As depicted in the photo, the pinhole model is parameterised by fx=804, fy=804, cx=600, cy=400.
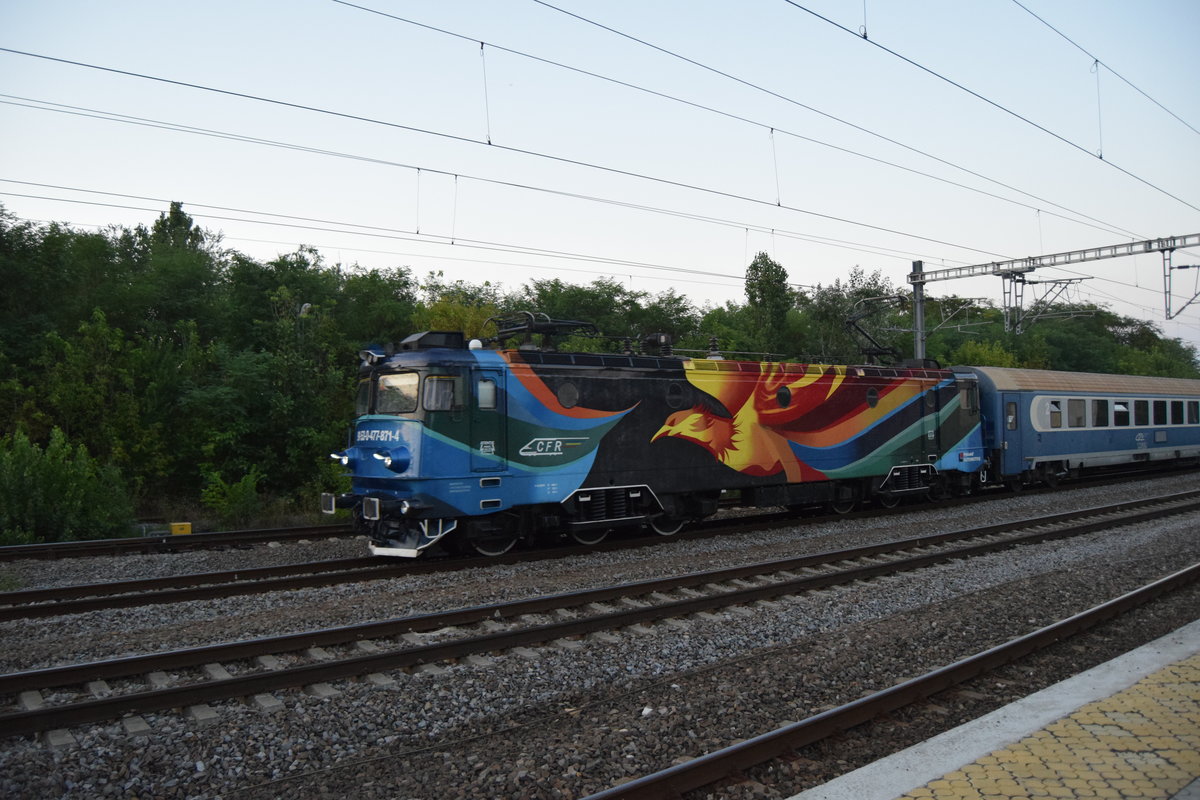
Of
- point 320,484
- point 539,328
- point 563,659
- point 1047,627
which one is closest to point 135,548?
point 320,484

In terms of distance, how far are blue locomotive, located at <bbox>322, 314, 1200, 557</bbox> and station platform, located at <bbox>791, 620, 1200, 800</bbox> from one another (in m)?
7.39

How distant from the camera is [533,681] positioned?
21.4ft

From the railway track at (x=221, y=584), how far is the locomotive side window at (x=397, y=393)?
219 centimetres

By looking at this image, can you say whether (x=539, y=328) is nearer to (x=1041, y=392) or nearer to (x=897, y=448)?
(x=897, y=448)

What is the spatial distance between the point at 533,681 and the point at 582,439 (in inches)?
246

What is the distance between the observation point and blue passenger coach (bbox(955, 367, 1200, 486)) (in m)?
20.2

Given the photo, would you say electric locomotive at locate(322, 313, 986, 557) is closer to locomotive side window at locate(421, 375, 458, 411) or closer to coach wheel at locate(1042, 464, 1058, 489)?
locomotive side window at locate(421, 375, 458, 411)

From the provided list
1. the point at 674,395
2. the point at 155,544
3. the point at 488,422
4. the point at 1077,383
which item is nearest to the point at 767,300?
the point at 1077,383

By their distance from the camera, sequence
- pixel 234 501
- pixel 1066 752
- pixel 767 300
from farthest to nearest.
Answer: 1. pixel 767 300
2. pixel 234 501
3. pixel 1066 752

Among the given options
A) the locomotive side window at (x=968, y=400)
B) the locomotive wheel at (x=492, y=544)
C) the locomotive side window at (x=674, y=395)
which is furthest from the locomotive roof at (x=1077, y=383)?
the locomotive wheel at (x=492, y=544)

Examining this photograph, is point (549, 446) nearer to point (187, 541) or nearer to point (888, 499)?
point (187, 541)

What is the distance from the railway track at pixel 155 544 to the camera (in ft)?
40.3

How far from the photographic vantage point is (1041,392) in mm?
20891

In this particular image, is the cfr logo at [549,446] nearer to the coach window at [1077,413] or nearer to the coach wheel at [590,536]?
the coach wheel at [590,536]
